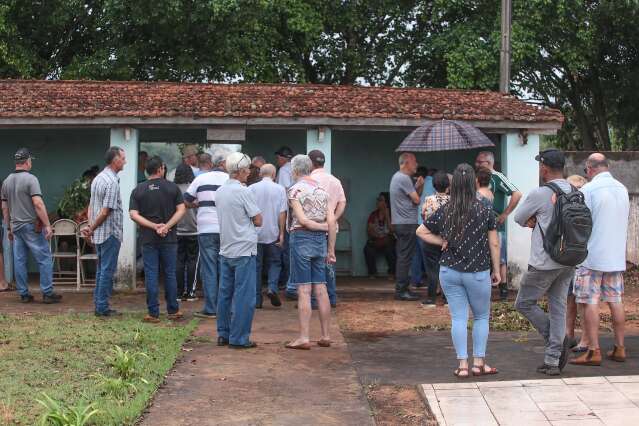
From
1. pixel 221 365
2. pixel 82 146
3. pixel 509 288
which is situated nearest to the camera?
pixel 221 365

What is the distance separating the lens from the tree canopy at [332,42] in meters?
21.3

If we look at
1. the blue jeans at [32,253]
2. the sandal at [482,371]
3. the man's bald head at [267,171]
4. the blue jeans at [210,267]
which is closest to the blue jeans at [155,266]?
the blue jeans at [210,267]

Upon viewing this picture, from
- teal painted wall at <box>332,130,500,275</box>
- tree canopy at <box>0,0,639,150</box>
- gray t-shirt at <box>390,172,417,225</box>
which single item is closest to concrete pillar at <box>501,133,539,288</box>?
teal painted wall at <box>332,130,500,275</box>

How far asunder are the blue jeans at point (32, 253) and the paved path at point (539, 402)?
20.4ft

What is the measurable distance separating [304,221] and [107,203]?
2.71 m

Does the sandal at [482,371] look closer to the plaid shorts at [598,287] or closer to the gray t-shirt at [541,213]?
the gray t-shirt at [541,213]

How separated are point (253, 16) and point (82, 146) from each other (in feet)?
26.3

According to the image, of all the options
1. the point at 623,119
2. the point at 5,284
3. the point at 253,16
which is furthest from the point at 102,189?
the point at 623,119

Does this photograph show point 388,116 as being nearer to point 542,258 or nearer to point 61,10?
point 542,258

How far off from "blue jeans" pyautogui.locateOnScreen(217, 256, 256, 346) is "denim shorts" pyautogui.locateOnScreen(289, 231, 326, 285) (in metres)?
0.42

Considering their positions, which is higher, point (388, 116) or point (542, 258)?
point (388, 116)

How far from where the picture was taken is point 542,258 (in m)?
6.69

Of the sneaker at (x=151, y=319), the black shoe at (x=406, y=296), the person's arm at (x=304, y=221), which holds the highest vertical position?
the person's arm at (x=304, y=221)

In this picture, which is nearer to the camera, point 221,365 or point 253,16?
point 221,365
